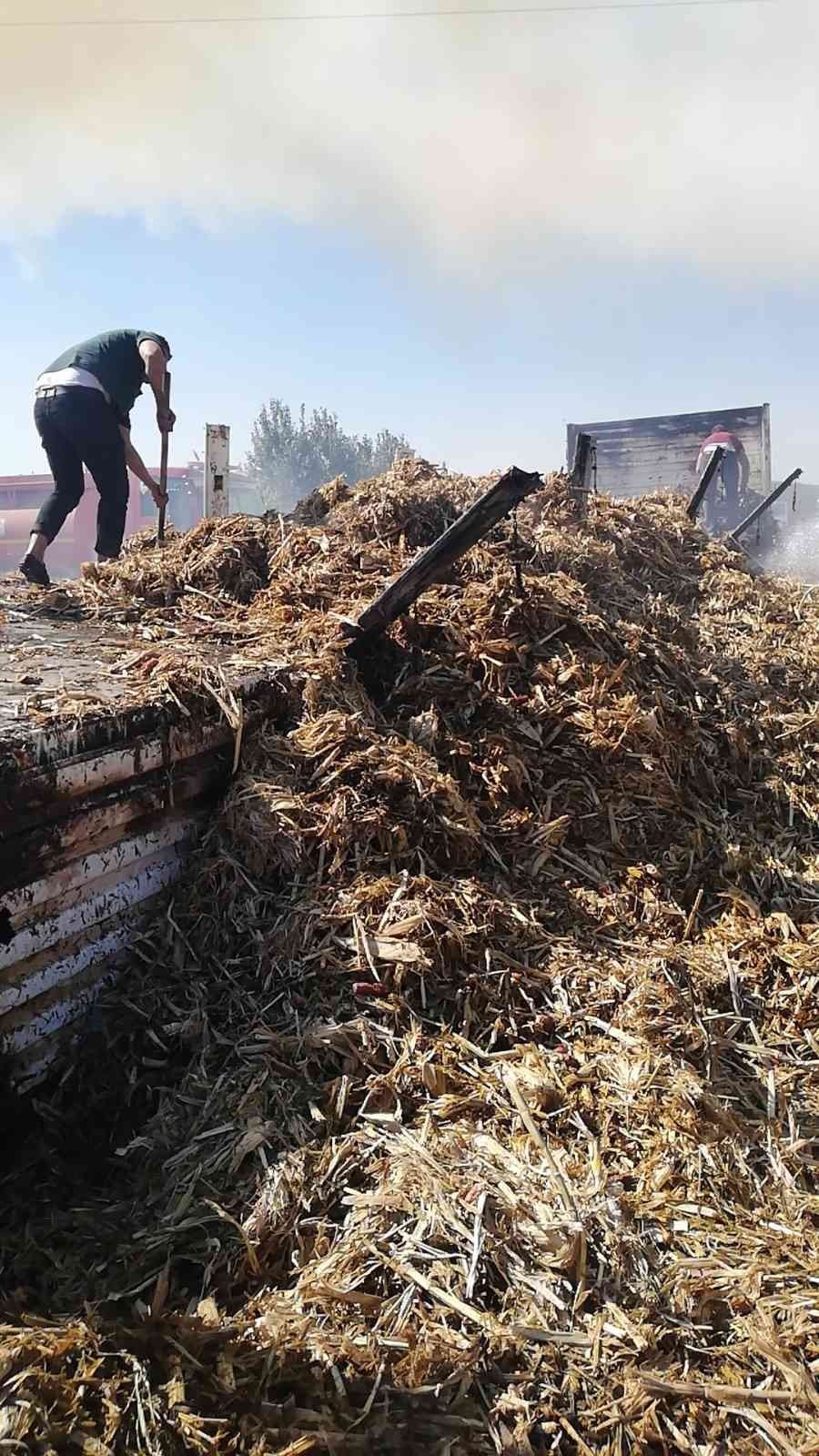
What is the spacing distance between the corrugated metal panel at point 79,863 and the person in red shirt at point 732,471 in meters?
14.3

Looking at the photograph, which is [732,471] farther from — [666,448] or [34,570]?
[34,570]

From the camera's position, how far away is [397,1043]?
2471mm

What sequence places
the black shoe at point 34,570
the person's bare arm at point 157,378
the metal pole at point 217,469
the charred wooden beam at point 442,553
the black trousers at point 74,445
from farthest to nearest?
the metal pole at point 217,469, the person's bare arm at point 157,378, the black trousers at point 74,445, the black shoe at point 34,570, the charred wooden beam at point 442,553

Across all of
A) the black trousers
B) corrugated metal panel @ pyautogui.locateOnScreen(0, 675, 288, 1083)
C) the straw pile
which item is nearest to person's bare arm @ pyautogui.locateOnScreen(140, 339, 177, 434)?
the black trousers

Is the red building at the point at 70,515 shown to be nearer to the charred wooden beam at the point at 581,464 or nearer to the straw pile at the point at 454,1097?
the charred wooden beam at the point at 581,464

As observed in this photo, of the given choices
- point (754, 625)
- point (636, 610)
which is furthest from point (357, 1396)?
point (754, 625)

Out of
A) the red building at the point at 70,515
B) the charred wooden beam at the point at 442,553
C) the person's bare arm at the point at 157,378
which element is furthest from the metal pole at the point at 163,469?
the red building at the point at 70,515

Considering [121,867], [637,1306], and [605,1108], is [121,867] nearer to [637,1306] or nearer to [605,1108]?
[605,1108]

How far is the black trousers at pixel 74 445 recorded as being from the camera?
5.53m

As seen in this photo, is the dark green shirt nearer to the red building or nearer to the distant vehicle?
the distant vehicle

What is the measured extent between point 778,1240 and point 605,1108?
1.61ft

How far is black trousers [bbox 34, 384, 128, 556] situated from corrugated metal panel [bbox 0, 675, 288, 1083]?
327 cm

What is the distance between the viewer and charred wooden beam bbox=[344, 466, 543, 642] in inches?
143

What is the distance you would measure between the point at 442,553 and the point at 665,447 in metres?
14.6
